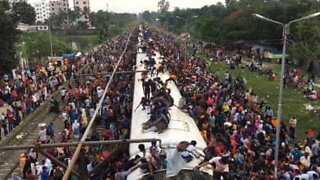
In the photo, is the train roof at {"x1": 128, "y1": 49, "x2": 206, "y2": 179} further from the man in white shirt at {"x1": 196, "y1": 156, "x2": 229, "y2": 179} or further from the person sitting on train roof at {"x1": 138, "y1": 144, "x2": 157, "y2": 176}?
the man in white shirt at {"x1": 196, "y1": 156, "x2": 229, "y2": 179}

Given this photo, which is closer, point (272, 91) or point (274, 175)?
point (274, 175)

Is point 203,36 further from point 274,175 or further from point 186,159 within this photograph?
point 186,159

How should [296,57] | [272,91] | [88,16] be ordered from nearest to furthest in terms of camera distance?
[272,91]
[296,57]
[88,16]

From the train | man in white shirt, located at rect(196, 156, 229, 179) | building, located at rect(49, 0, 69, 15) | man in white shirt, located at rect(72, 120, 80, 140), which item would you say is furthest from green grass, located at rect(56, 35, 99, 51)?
man in white shirt, located at rect(196, 156, 229, 179)

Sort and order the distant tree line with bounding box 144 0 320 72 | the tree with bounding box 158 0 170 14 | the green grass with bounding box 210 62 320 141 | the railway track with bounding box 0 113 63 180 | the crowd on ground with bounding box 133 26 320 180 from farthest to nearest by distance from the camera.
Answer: the tree with bounding box 158 0 170 14
the distant tree line with bounding box 144 0 320 72
the green grass with bounding box 210 62 320 141
the railway track with bounding box 0 113 63 180
the crowd on ground with bounding box 133 26 320 180

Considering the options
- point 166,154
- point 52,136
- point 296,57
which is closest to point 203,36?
point 296,57

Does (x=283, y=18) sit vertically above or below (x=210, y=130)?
above

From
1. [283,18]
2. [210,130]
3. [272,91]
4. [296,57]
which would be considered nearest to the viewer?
[210,130]

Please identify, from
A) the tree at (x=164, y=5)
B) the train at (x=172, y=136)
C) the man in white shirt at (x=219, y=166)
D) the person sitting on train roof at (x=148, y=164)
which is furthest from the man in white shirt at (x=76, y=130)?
the tree at (x=164, y=5)
